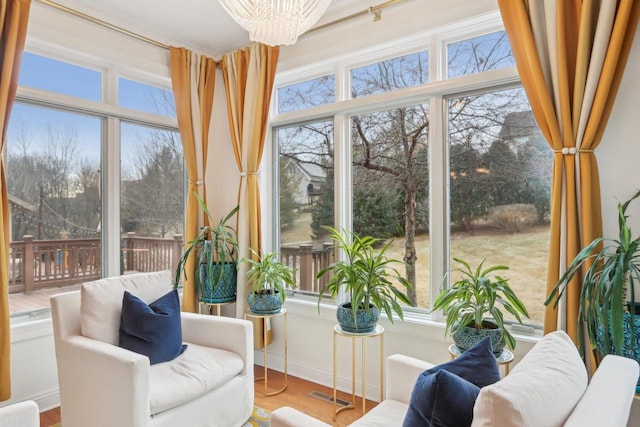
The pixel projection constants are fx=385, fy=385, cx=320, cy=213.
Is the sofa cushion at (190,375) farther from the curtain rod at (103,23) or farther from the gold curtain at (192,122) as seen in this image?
the curtain rod at (103,23)

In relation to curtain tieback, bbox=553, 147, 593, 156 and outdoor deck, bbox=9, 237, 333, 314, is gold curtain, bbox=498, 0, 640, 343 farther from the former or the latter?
outdoor deck, bbox=9, 237, 333, 314

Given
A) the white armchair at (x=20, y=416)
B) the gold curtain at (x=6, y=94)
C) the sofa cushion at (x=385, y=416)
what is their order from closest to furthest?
the white armchair at (x=20, y=416) < the sofa cushion at (x=385, y=416) < the gold curtain at (x=6, y=94)

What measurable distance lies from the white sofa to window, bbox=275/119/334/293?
1.84 meters

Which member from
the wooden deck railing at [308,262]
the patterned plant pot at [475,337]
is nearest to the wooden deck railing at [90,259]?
the wooden deck railing at [308,262]

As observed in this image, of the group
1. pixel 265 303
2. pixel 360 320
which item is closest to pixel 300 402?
pixel 265 303

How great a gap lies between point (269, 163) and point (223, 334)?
1.61 metres

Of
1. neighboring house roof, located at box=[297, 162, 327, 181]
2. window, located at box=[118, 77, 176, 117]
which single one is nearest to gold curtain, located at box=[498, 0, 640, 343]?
neighboring house roof, located at box=[297, 162, 327, 181]

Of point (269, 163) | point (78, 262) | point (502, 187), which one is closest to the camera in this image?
point (502, 187)

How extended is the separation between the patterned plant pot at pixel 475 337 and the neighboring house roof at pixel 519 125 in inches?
45.4

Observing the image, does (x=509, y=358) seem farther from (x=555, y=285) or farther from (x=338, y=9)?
(x=338, y=9)

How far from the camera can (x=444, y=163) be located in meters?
2.57

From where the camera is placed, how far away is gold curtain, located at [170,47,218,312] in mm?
3256

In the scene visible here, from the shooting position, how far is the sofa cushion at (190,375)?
1858 mm

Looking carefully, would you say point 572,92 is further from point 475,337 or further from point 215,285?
point 215,285
